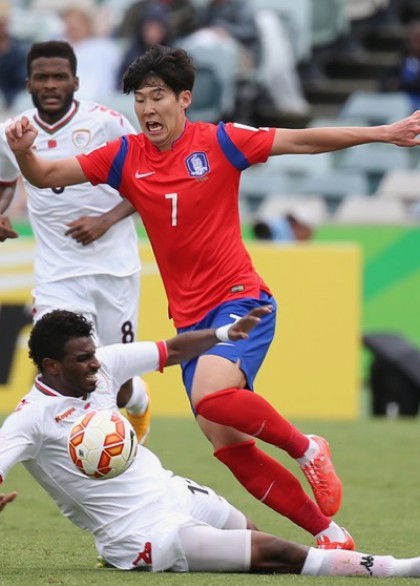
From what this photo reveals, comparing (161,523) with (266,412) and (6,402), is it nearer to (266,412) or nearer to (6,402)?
(266,412)

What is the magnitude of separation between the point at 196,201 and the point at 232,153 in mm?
258

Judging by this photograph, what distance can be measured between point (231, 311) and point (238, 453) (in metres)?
0.60

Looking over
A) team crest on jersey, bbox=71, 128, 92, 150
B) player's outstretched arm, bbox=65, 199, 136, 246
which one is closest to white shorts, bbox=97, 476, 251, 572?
player's outstretched arm, bbox=65, 199, 136, 246

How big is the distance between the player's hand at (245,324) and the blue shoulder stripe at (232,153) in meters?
0.93

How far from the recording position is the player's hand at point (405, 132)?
6195mm

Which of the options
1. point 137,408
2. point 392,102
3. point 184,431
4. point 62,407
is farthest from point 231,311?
point 392,102

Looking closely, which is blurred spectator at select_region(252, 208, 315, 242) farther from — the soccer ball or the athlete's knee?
the soccer ball

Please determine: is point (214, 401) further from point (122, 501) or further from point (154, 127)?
point (154, 127)

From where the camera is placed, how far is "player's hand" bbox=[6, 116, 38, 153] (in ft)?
20.5

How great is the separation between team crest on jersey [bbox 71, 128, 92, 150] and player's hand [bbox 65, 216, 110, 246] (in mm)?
388

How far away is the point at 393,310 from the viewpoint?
13961 millimetres

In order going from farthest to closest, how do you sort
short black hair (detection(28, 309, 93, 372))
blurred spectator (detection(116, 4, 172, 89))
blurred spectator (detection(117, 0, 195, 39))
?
blurred spectator (detection(117, 0, 195, 39))
blurred spectator (detection(116, 4, 172, 89))
short black hair (detection(28, 309, 93, 372))

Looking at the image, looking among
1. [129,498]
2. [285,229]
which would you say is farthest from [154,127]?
[285,229]

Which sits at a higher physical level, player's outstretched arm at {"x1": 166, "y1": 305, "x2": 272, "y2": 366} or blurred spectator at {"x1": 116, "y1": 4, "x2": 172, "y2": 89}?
blurred spectator at {"x1": 116, "y1": 4, "x2": 172, "y2": 89}
